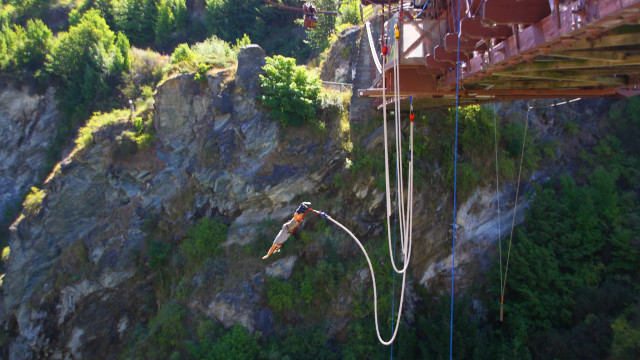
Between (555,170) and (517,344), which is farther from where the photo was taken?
(555,170)

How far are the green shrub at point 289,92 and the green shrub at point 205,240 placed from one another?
4202 mm

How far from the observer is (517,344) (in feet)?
36.9

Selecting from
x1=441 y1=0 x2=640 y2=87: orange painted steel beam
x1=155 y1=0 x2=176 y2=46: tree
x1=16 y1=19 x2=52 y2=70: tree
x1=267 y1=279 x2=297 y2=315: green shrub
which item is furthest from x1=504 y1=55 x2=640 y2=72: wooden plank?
x1=155 y1=0 x2=176 y2=46: tree

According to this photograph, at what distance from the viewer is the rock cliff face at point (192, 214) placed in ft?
42.7

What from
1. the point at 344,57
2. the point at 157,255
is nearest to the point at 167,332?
the point at 157,255

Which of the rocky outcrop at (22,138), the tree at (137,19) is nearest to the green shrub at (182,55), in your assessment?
the rocky outcrop at (22,138)

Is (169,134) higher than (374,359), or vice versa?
(169,134)

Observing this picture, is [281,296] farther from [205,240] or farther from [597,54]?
[597,54]

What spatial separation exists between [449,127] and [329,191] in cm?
453

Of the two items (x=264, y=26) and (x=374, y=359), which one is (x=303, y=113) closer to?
(x=374, y=359)

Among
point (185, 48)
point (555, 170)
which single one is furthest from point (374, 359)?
point (185, 48)

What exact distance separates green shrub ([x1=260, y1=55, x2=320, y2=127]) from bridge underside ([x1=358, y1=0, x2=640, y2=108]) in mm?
3057

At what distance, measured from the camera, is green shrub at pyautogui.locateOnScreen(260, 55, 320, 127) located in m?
13.4

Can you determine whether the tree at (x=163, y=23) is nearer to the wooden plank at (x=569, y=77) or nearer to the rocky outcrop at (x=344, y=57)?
the rocky outcrop at (x=344, y=57)
